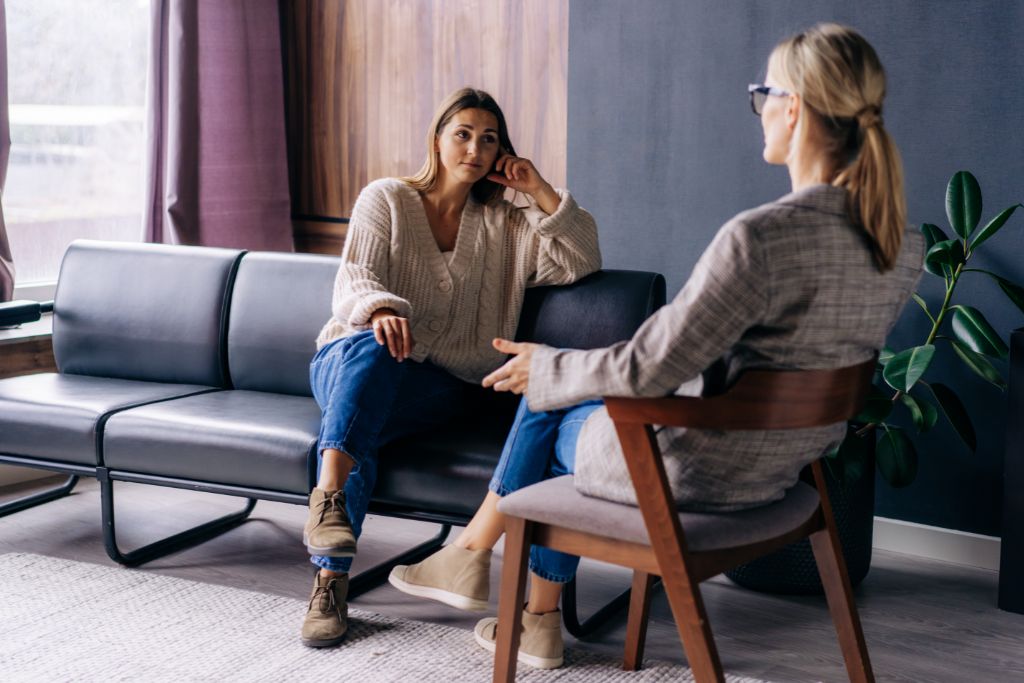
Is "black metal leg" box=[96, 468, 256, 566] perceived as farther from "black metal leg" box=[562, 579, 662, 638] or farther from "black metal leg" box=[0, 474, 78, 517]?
"black metal leg" box=[562, 579, 662, 638]

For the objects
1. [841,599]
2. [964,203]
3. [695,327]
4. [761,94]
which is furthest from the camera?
[964,203]

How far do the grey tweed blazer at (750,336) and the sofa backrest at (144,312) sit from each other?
1666 mm

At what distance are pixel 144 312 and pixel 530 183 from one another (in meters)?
1.24

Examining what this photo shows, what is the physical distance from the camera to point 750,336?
1652mm

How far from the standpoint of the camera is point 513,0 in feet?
12.0

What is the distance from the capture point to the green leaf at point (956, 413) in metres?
2.72

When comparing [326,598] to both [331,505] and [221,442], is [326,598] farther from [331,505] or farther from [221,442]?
[221,442]

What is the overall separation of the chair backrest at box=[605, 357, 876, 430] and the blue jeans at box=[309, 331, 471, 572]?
92cm

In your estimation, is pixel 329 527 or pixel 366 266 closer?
pixel 329 527

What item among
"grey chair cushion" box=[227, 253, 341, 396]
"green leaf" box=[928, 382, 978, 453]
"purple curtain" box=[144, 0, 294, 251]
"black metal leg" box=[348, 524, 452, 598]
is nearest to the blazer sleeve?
"black metal leg" box=[348, 524, 452, 598]

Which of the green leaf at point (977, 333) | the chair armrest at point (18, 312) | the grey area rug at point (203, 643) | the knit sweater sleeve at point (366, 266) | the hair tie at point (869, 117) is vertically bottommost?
the grey area rug at point (203, 643)

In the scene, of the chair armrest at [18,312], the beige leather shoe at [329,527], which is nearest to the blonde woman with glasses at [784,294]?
the beige leather shoe at [329,527]

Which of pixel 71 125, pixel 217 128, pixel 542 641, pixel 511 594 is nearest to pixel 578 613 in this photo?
pixel 542 641

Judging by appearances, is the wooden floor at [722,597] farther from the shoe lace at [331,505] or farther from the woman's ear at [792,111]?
the woman's ear at [792,111]
